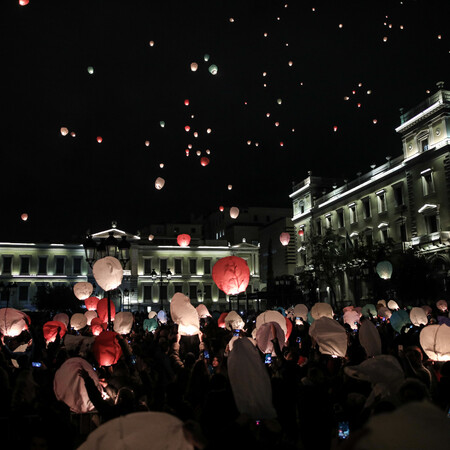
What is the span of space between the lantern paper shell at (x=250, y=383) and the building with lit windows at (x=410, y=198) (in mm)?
32085

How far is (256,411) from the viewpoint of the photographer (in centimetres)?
404

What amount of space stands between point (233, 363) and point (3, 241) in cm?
7596

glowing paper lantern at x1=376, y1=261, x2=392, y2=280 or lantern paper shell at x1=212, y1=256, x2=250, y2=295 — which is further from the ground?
glowing paper lantern at x1=376, y1=261, x2=392, y2=280

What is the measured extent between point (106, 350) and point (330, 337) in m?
3.53

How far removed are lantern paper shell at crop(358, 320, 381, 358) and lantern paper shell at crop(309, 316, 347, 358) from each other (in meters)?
0.45

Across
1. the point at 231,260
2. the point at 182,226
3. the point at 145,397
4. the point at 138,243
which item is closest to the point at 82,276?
the point at 138,243

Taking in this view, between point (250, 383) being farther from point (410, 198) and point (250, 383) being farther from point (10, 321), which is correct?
point (410, 198)

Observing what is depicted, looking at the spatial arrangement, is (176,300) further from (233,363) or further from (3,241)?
(3,241)

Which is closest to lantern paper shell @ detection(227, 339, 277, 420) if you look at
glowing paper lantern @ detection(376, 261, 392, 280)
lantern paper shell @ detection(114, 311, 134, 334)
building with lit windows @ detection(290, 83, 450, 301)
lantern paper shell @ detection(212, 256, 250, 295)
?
lantern paper shell @ detection(212, 256, 250, 295)

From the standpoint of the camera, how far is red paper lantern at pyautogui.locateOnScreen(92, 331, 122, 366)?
7.66 metres

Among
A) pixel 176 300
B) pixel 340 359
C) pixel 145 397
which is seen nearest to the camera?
pixel 145 397

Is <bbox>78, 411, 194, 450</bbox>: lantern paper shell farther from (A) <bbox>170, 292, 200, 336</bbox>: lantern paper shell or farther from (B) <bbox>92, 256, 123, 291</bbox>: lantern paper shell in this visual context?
(B) <bbox>92, 256, 123, 291</bbox>: lantern paper shell

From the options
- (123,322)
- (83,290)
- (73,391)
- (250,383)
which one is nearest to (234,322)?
(123,322)

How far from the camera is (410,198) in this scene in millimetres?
42344
